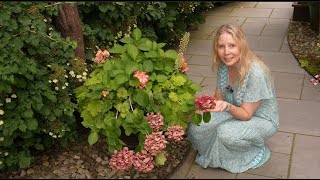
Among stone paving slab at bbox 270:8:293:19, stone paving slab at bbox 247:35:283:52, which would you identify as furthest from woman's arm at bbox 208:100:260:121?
stone paving slab at bbox 270:8:293:19

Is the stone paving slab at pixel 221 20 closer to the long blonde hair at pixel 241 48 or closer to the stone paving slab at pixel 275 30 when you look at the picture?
the stone paving slab at pixel 275 30

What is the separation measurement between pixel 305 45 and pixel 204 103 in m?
3.86

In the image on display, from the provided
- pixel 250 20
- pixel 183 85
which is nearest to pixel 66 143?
pixel 183 85

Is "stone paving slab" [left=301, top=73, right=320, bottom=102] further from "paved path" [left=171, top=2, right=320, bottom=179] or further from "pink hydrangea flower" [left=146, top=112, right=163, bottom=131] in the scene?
"pink hydrangea flower" [left=146, top=112, right=163, bottom=131]

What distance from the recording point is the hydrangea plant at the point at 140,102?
2.68m

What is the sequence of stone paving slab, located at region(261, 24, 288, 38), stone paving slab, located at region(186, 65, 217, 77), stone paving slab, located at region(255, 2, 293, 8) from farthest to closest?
1. stone paving slab, located at region(255, 2, 293, 8)
2. stone paving slab, located at region(261, 24, 288, 38)
3. stone paving slab, located at region(186, 65, 217, 77)

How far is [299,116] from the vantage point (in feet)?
13.5

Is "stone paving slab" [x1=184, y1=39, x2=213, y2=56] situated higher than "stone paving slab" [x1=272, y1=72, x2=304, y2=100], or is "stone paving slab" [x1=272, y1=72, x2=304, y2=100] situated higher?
"stone paving slab" [x1=272, y1=72, x2=304, y2=100]

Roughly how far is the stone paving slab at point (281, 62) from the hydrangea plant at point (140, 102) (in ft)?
9.24

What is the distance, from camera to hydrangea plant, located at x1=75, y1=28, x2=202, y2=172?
105 inches

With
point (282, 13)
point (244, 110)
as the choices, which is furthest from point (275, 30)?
point (244, 110)

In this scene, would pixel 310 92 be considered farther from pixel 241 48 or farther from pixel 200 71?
pixel 241 48

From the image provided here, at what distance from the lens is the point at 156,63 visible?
9.37ft

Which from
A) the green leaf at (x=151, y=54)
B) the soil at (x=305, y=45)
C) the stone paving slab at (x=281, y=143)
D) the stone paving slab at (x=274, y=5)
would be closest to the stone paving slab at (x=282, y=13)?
the stone paving slab at (x=274, y=5)
